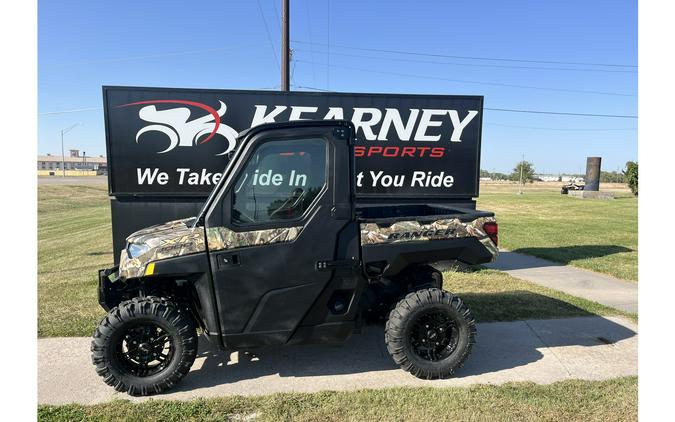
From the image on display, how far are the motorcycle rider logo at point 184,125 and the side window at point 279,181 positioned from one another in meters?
4.25

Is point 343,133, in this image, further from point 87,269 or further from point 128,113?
point 87,269

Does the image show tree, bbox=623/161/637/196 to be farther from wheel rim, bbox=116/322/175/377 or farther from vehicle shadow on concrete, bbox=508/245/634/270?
wheel rim, bbox=116/322/175/377

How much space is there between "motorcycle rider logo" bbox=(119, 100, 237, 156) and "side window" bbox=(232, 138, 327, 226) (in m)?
4.25

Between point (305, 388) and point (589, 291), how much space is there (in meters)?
5.32

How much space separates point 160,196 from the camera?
7703 mm

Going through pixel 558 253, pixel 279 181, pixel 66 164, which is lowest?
pixel 558 253

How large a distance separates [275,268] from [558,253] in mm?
9049

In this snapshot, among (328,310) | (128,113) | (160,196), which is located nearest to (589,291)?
(328,310)

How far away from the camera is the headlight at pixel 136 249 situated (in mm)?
3524

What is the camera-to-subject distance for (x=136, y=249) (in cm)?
362

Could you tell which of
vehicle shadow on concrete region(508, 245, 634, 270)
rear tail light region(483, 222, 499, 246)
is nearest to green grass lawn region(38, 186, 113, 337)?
rear tail light region(483, 222, 499, 246)

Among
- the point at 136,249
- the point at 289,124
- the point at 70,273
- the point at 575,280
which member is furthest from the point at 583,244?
the point at 70,273

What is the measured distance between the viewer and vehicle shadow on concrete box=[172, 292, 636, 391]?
3.93m

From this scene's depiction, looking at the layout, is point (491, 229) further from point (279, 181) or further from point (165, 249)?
point (165, 249)
